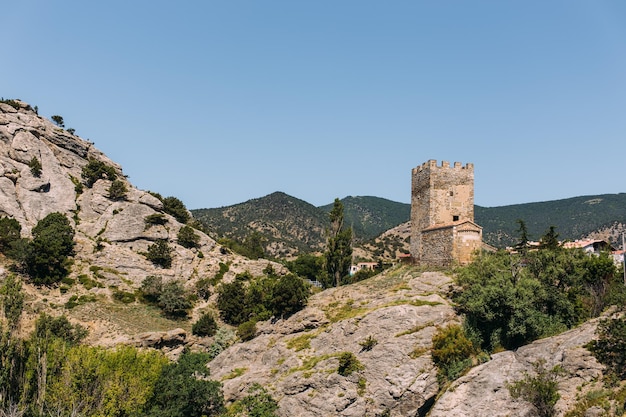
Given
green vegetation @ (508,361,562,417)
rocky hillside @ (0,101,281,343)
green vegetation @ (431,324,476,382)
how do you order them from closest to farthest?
green vegetation @ (508,361,562,417), green vegetation @ (431,324,476,382), rocky hillside @ (0,101,281,343)

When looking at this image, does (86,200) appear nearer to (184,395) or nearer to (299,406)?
(184,395)

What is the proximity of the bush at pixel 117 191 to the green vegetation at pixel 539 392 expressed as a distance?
75093 millimetres

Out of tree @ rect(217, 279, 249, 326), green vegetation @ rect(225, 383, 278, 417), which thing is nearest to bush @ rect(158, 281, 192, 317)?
tree @ rect(217, 279, 249, 326)

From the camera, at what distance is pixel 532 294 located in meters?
39.7

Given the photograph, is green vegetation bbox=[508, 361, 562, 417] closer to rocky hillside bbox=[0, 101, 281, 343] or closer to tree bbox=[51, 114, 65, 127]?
rocky hillside bbox=[0, 101, 281, 343]

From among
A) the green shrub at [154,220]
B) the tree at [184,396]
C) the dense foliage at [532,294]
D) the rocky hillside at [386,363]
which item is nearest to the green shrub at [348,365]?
the rocky hillside at [386,363]

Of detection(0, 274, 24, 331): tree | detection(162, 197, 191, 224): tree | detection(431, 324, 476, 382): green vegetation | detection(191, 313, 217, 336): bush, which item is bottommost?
detection(191, 313, 217, 336): bush

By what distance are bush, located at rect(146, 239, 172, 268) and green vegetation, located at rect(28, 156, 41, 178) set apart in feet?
73.4

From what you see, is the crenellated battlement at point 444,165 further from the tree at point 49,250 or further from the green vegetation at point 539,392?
the tree at point 49,250

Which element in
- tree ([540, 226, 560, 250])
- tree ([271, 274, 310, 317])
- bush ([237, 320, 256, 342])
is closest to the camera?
tree ([271, 274, 310, 317])

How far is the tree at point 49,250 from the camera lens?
65625mm

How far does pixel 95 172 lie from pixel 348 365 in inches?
2700

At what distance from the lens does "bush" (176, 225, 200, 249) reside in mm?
84562

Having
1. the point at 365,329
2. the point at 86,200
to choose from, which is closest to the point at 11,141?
the point at 86,200
